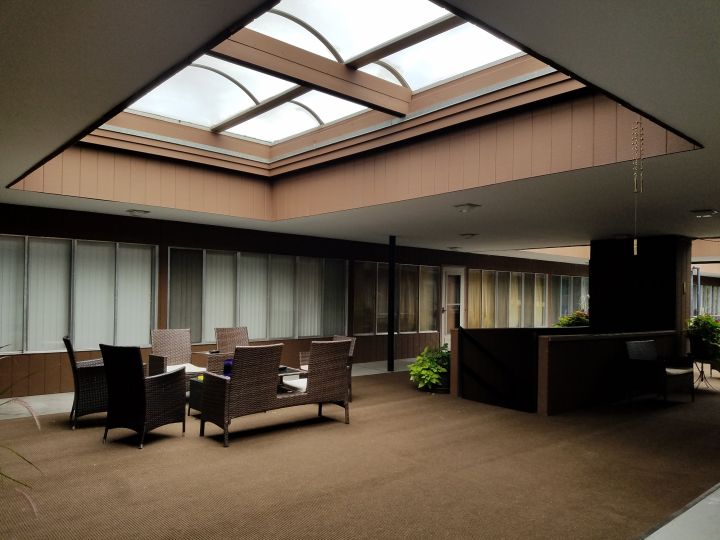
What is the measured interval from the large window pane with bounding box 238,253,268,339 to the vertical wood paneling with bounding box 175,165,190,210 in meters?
2.43

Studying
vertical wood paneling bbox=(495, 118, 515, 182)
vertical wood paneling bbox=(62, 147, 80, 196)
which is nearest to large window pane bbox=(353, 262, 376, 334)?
vertical wood paneling bbox=(62, 147, 80, 196)

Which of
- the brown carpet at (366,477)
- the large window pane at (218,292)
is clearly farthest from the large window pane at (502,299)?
the brown carpet at (366,477)

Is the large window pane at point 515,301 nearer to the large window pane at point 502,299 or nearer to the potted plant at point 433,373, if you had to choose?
the large window pane at point 502,299

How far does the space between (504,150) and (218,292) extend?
6176mm

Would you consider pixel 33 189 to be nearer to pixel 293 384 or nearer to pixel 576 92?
pixel 293 384

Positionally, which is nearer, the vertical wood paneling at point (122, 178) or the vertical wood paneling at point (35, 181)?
the vertical wood paneling at point (35, 181)

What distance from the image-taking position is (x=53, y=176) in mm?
6586

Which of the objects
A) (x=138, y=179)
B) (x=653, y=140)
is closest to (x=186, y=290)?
(x=138, y=179)

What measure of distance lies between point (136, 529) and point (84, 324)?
5.74 m

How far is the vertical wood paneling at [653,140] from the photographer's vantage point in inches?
173

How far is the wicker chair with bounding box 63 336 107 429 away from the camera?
221 inches

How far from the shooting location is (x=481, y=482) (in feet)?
13.9

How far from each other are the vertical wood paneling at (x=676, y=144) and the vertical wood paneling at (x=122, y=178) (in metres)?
6.50

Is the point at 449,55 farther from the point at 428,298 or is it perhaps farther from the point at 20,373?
the point at 428,298
